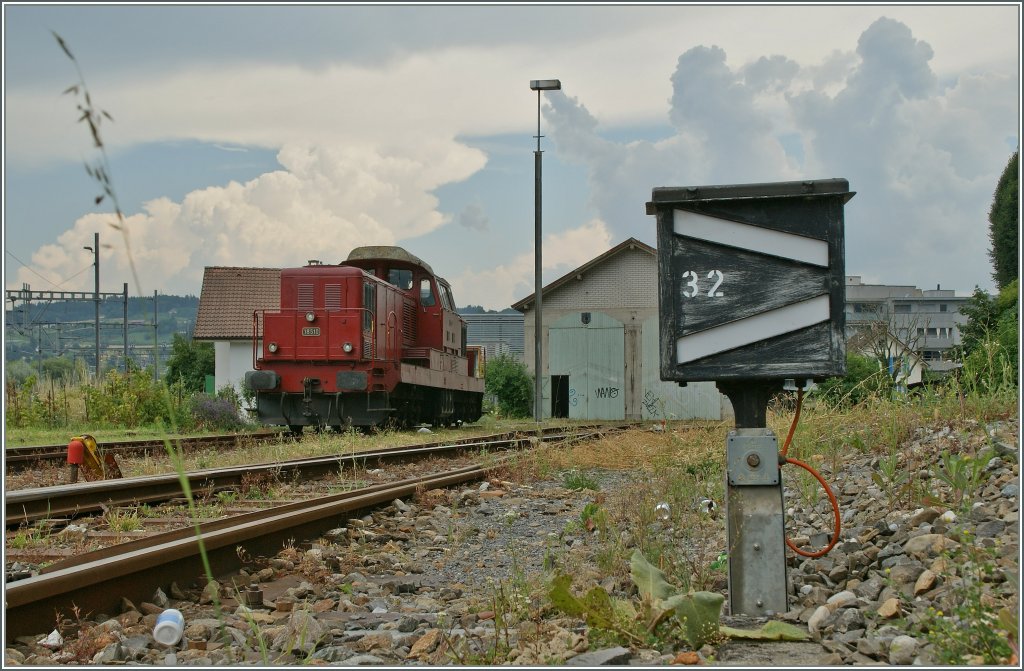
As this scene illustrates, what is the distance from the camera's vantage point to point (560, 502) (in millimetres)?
8242

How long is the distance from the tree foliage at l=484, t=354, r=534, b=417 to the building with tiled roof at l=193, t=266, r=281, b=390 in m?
8.77

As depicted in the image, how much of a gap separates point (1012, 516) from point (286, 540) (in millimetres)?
4184

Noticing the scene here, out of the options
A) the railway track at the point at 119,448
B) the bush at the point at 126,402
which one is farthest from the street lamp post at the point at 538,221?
the railway track at the point at 119,448

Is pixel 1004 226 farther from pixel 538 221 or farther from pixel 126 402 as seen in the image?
pixel 126 402

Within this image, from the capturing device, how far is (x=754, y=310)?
13.3 feet

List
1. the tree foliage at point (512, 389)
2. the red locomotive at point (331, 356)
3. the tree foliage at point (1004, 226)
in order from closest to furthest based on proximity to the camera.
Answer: the red locomotive at point (331, 356) → the tree foliage at point (1004, 226) → the tree foliage at point (512, 389)

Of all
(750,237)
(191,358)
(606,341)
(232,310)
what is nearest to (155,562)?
(750,237)

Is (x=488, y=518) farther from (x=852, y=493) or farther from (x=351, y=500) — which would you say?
(x=852, y=493)

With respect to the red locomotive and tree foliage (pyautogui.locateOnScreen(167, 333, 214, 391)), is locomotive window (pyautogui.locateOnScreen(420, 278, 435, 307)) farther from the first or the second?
tree foliage (pyautogui.locateOnScreen(167, 333, 214, 391))

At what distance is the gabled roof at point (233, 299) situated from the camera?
36.5 meters

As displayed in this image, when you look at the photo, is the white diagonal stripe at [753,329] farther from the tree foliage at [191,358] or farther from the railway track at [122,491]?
the tree foliage at [191,358]

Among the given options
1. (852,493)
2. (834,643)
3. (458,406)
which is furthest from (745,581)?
(458,406)

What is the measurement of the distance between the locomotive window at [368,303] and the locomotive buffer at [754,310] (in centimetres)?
1289

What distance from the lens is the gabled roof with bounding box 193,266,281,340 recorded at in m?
36.5
